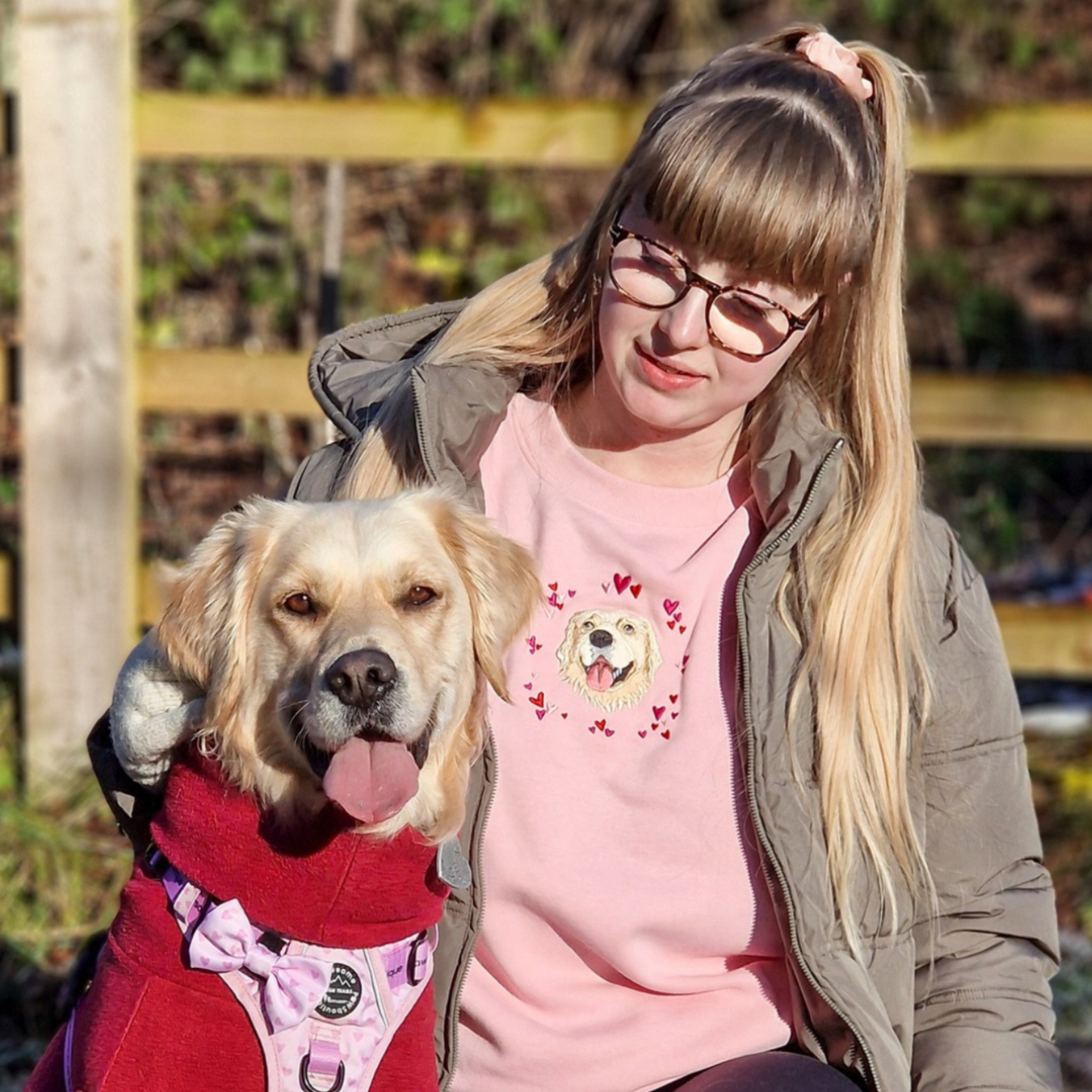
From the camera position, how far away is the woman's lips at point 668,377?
2.39 m

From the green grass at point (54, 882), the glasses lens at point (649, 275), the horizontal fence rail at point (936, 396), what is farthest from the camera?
the horizontal fence rail at point (936, 396)

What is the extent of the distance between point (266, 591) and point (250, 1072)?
2.06 ft

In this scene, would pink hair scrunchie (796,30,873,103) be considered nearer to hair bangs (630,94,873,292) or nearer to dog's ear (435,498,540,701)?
hair bangs (630,94,873,292)

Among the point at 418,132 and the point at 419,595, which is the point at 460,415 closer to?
the point at 419,595

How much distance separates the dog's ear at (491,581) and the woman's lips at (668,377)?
1.01ft

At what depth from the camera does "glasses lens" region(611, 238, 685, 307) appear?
7.79ft

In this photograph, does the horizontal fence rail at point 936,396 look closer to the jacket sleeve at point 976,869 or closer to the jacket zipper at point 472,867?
the jacket sleeve at point 976,869

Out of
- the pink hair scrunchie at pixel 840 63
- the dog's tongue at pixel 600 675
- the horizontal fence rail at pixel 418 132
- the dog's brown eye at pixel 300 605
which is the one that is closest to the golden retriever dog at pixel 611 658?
the dog's tongue at pixel 600 675

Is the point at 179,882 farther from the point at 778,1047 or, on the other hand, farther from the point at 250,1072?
the point at 778,1047

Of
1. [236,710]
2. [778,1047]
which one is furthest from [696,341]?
[778,1047]

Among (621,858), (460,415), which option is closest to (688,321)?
(460,415)

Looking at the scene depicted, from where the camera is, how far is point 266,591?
2.29 m

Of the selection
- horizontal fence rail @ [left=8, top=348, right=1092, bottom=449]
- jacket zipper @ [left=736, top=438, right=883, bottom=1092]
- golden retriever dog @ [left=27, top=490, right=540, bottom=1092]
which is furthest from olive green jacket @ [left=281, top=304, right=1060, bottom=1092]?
horizontal fence rail @ [left=8, top=348, right=1092, bottom=449]

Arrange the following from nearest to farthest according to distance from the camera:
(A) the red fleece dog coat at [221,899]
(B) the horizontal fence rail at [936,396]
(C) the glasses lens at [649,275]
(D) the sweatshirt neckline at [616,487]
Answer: (A) the red fleece dog coat at [221,899], (C) the glasses lens at [649,275], (D) the sweatshirt neckline at [616,487], (B) the horizontal fence rail at [936,396]
